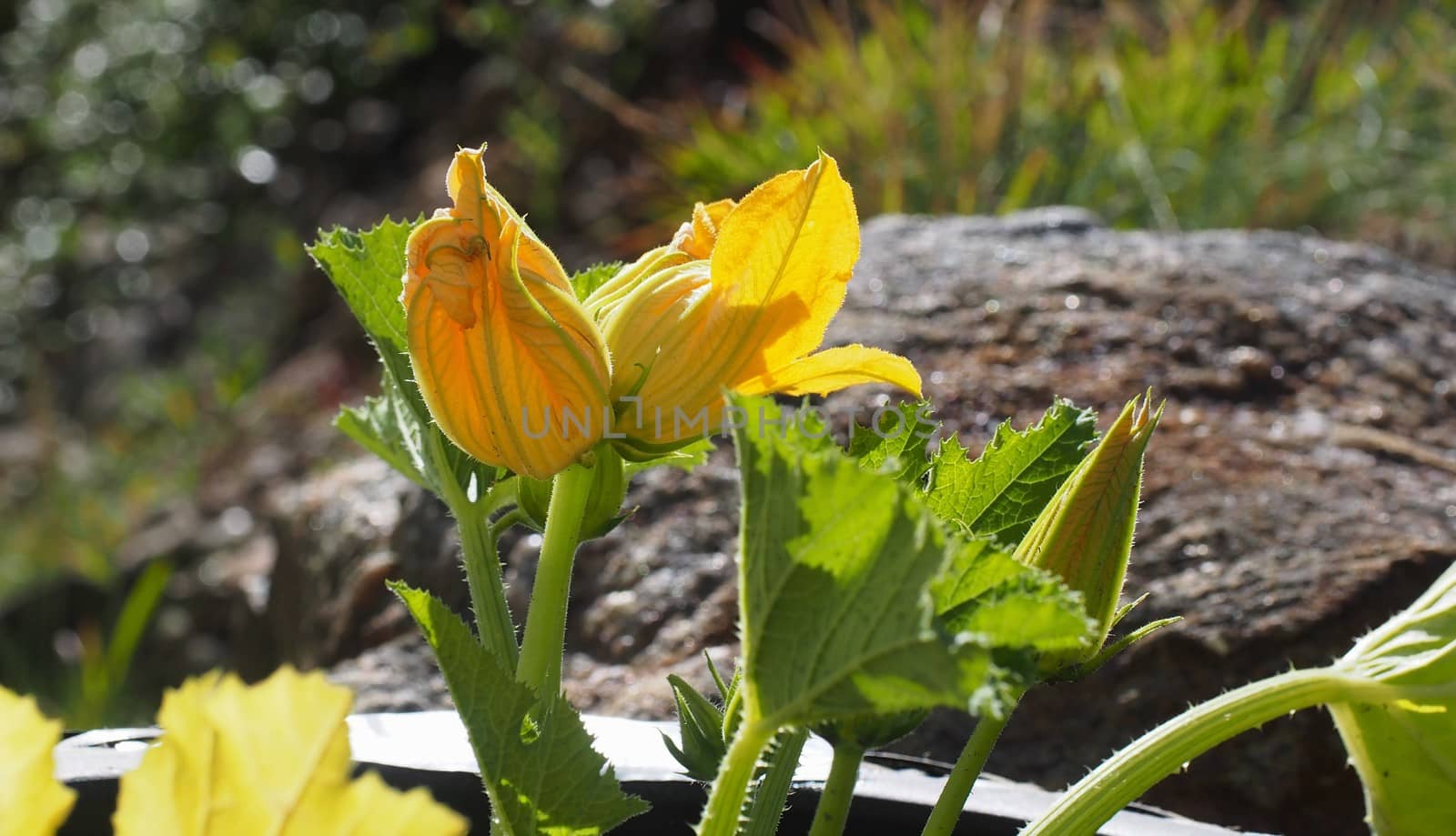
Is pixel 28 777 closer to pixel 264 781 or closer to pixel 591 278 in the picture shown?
pixel 264 781

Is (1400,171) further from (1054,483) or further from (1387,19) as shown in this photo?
(1054,483)

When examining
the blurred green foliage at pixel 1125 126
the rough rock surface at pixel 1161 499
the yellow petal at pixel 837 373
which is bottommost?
the rough rock surface at pixel 1161 499

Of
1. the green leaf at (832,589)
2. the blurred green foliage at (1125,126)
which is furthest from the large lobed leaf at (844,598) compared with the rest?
the blurred green foliage at (1125,126)

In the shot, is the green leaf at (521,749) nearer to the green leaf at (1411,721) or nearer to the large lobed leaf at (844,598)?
the large lobed leaf at (844,598)

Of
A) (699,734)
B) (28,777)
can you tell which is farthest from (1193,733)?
(28,777)

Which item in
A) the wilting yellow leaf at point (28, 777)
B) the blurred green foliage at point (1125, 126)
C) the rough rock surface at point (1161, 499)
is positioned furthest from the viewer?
the blurred green foliage at point (1125, 126)

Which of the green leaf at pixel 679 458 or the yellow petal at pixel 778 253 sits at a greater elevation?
the yellow petal at pixel 778 253
